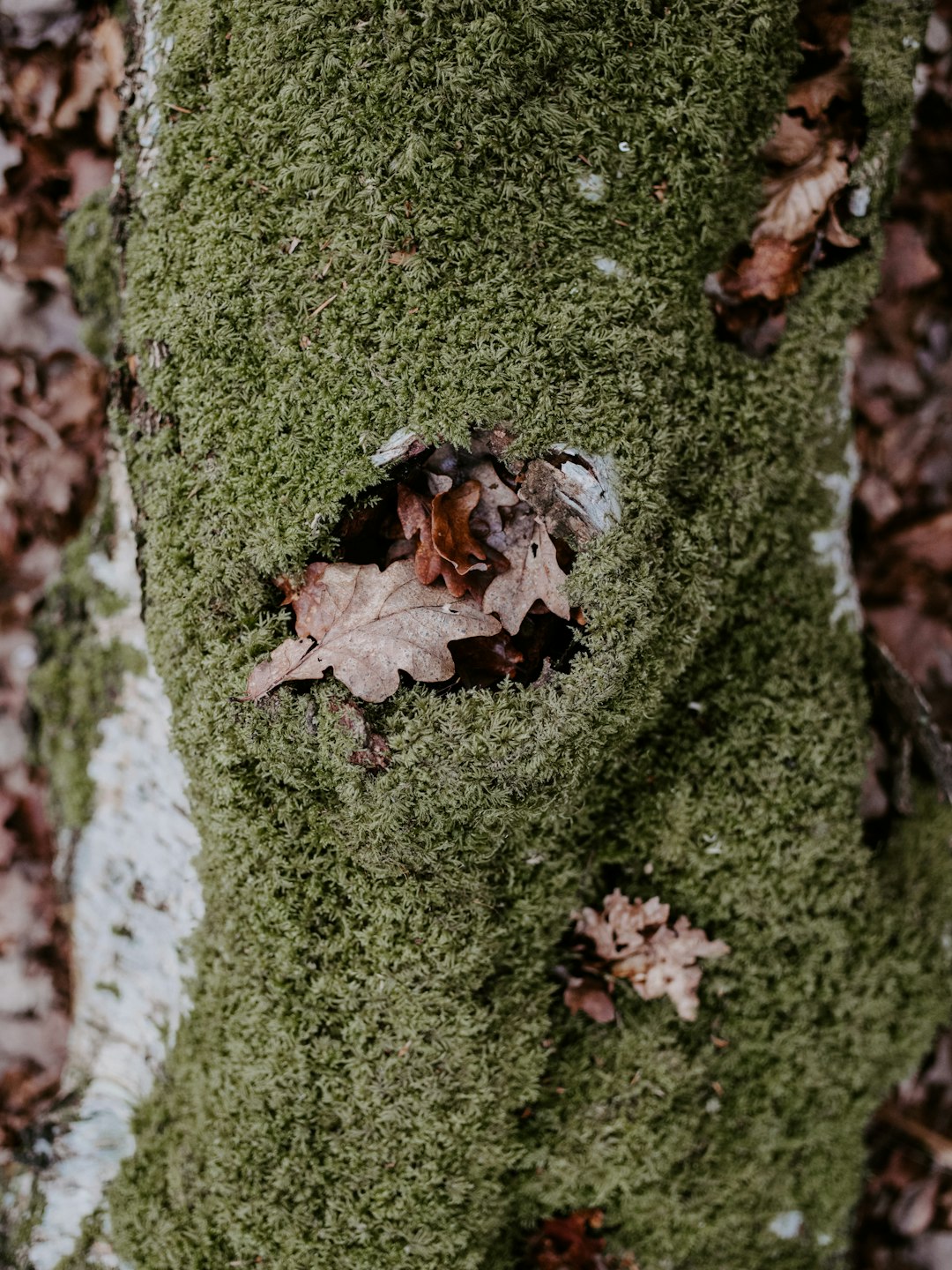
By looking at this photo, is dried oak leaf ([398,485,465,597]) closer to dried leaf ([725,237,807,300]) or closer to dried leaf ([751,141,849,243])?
dried leaf ([725,237,807,300])

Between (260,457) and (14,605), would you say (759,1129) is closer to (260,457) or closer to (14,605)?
(260,457)

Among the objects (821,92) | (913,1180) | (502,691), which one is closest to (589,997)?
(502,691)

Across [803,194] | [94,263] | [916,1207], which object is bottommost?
[916,1207]

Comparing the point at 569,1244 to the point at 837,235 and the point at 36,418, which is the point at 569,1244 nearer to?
the point at 837,235

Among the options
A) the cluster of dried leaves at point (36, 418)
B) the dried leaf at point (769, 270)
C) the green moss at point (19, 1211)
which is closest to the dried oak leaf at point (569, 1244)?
the green moss at point (19, 1211)

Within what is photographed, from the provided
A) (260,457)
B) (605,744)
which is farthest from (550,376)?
(605,744)

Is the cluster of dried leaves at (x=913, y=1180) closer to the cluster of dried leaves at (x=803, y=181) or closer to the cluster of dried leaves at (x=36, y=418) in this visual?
the cluster of dried leaves at (x=803, y=181)

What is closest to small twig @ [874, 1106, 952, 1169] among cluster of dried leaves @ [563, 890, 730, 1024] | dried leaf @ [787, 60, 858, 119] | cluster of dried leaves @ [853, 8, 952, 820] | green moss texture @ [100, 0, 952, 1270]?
green moss texture @ [100, 0, 952, 1270]
